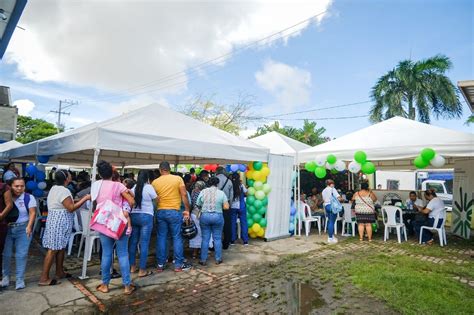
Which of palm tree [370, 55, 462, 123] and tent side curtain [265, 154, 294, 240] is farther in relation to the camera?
palm tree [370, 55, 462, 123]

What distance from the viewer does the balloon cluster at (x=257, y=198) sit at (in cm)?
687

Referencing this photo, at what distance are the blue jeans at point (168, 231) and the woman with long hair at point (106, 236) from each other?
0.74 m

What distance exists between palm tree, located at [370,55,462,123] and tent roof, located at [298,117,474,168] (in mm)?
10638

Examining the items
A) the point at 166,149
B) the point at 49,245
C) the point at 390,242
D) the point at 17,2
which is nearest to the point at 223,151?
the point at 166,149

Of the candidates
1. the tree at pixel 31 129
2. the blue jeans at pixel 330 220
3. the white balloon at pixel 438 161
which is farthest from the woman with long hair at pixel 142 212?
the tree at pixel 31 129

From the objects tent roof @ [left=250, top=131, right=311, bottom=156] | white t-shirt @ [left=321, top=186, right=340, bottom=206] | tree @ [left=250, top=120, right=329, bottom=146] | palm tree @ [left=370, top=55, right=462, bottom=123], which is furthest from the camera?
tree @ [left=250, top=120, right=329, bottom=146]

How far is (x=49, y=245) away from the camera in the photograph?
383 centimetres

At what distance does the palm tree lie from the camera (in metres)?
16.6

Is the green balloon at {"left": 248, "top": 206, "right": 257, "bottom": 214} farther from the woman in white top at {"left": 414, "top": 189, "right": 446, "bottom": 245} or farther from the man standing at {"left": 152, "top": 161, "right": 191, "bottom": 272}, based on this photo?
the woman in white top at {"left": 414, "top": 189, "right": 446, "bottom": 245}

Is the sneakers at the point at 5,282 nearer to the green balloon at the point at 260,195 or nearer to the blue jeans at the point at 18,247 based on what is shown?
the blue jeans at the point at 18,247

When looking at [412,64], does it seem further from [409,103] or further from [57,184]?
[57,184]

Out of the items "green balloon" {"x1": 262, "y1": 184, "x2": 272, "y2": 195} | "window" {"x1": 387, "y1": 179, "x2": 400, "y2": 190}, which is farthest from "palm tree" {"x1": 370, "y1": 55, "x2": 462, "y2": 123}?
"green balloon" {"x1": 262, "y1": 184, "x2": 272, "y2": 195}

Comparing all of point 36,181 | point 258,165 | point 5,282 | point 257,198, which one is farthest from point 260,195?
point 36,181

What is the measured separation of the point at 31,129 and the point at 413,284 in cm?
3491
